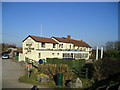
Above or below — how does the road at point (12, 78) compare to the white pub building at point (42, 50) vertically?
below

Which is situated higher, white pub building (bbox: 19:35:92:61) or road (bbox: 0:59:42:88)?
white pub building (bbox: 19:35:92:61)

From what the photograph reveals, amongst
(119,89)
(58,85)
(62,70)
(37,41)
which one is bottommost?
(58,85)

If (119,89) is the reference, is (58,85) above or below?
below

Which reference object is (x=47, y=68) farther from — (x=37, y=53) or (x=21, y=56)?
(x=21, y=56)

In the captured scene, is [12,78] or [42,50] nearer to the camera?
[12,78]

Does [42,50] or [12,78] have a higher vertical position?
[42,50]

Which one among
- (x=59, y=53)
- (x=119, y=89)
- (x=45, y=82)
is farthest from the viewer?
(x=59, y=53)

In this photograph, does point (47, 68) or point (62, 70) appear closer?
point (62, 70)

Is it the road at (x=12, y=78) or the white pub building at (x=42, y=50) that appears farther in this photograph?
the white pub building at (x=42, y=50)

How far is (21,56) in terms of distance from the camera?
2564 cm

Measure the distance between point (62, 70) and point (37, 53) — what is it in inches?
550

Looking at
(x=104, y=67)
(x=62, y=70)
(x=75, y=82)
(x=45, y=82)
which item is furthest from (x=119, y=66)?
(x=45, y=82)

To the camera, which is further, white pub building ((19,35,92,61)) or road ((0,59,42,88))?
white pub building ((19,35,92,61))

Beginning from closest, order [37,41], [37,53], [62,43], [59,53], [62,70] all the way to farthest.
Result: [62,70] < [37,53] < [37,41] < [59,53] < [62,43]
